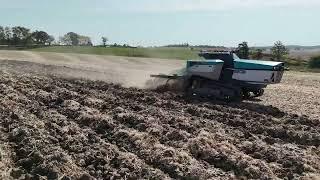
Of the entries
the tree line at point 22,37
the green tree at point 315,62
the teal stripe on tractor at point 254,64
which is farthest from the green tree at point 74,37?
the teal stripe on tractor at point 254,64

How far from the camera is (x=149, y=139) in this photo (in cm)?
1188

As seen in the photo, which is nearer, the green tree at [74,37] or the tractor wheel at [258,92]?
the tractor wheel at [258,92]

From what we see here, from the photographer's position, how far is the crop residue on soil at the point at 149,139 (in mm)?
9914

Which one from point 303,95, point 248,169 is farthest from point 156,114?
point 303,95

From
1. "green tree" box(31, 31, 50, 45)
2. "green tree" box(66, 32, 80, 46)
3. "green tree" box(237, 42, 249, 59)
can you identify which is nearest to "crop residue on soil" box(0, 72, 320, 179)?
"green tree" box(237, 42, 249, 59)

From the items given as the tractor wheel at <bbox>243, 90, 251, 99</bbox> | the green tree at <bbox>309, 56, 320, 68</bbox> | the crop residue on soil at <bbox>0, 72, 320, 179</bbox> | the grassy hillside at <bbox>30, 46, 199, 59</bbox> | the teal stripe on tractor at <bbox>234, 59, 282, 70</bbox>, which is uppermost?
the teal stripe on tractor at <bbox>234, 59, 282, 70</bbox>

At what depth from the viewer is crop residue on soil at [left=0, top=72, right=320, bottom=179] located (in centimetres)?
991

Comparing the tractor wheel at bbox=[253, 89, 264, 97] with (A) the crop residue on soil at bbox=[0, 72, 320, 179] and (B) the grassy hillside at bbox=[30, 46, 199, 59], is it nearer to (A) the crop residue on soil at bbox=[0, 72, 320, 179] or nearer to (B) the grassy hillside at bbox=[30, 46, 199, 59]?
(A) the crop residue on soil at bbox=[0, 72, 320, 179]

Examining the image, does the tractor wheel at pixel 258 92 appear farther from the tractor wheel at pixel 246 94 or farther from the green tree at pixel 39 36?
the green tree at pixel 39 36

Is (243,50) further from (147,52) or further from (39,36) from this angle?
(39,36)

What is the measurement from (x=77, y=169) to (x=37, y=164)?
789 millimetres

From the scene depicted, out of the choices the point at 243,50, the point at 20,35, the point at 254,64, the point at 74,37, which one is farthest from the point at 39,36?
the point at 254,64

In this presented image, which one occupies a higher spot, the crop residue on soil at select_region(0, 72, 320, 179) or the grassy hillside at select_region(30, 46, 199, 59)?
the crop residue on soil at select_region(0, 72, 320, 179)

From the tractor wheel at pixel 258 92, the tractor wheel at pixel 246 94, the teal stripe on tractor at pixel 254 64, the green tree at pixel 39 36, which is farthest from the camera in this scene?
the green tree at pixel 39 36
